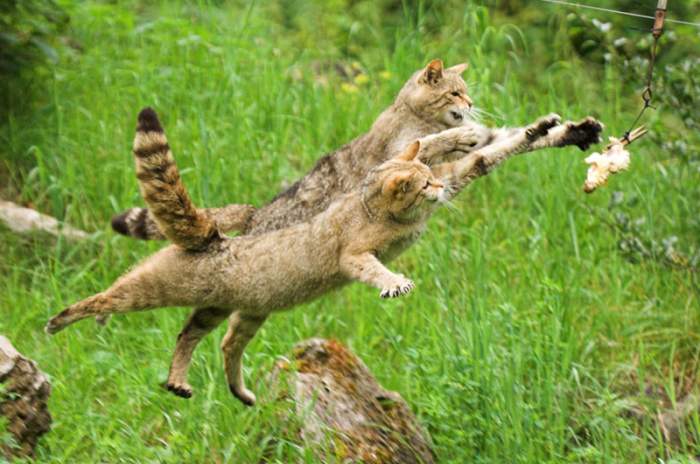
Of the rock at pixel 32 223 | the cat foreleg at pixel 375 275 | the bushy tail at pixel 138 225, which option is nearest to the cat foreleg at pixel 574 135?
the cat foreleg at pixel 375 275

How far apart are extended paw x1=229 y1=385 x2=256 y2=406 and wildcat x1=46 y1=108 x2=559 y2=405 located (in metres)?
0.75

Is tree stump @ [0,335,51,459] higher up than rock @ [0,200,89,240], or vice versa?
tree stump @ [0,335,51,459]

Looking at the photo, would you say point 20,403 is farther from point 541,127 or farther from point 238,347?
point 541,127

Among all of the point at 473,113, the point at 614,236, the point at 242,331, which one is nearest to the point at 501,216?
the point at 614,236

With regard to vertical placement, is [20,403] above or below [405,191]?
below

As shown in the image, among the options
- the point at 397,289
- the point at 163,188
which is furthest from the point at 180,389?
the point at 397,289

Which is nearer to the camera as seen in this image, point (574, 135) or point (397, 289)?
point (397, 289)

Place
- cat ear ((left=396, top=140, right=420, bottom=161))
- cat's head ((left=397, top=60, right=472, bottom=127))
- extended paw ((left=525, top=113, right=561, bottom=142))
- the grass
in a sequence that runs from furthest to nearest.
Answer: cat's head ((left=397, top=60, right=472, bottom=127)) → the grass → cat ear ((left=396, top=140, right=420, bottom=161)) → extended paw ((left=525, top=113, right=561, bottom=142))

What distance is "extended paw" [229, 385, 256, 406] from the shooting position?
23.4 ft

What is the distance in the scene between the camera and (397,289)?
5.75 meters

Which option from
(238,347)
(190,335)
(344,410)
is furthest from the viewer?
(238,347)

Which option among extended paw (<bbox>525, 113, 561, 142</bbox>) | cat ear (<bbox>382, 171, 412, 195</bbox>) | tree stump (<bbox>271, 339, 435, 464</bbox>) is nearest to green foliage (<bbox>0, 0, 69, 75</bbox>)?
tree stump (<bbox>271, 339, 435, 464</bbox>)

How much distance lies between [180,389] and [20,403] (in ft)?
2.65

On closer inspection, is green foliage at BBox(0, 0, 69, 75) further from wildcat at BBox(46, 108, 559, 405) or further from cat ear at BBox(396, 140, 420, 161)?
cat ear at BBox(396, 140, 420, 161)
